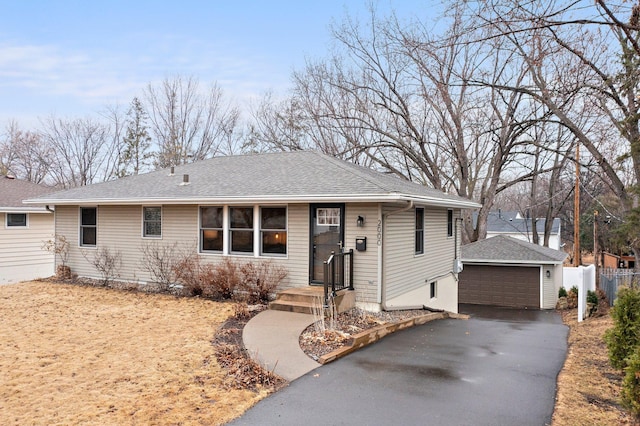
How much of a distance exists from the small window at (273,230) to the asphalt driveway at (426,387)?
3488mm

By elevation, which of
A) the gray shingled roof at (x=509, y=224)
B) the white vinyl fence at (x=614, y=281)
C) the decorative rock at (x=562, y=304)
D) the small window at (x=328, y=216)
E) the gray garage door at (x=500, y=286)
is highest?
the small window at (x=328, y=216)

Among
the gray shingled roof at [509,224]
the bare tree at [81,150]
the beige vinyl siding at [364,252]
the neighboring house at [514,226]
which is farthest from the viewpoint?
the gray shingled roof at [509,224]

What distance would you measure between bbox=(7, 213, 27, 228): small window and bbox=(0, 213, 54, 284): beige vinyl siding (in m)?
0.09

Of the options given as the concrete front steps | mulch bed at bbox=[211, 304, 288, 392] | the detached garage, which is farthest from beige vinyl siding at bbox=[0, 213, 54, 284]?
the detached garage

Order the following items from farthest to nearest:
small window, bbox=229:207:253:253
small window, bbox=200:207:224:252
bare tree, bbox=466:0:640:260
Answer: small window, bbox=200:207:224:252 < small window, bbox=229:207:253:253 < bare tree, bbox=466:0:640:260

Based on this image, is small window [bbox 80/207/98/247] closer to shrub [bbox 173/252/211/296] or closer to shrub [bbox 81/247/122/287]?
shrub [bbox 81/247/122/287]

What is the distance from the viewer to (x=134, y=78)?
25750 millimetres

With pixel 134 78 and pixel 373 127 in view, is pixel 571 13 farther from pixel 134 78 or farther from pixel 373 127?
pixel 134 78

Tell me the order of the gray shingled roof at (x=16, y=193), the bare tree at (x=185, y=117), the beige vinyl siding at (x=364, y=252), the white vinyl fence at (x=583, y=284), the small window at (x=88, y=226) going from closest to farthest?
the beige vinyl siding at (x=364, y=252) < the white vinyl fence at (x=583, y=284) < the small window at (x=88, y=226) < the gray shingled roof at (x=16, y=193) < the bare tree at (x=185, y=117)

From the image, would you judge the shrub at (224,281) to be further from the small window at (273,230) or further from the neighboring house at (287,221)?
the small window at (273,230)

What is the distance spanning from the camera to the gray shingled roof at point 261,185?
9000mm

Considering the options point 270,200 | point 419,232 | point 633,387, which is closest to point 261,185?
point 270,200

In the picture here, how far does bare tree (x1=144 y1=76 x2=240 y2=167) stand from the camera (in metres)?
26.6

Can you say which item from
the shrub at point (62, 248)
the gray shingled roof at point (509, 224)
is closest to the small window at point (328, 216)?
the shrub at point (62, 248)
